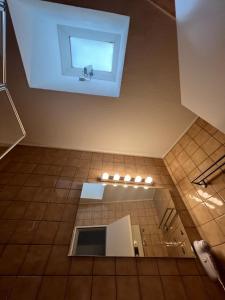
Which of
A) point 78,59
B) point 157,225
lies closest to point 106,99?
point 78,59

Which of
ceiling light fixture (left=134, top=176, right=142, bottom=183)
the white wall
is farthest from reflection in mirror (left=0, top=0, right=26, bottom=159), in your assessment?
ceiling light fixture (left=134, top=176, right=142, bottom=183)

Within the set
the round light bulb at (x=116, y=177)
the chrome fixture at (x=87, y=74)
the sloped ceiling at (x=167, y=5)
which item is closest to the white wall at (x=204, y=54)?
the sloped ceiling at (x=167, y=5)

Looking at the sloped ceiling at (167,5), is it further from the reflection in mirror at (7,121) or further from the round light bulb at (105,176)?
the round light bulb at (105,176)

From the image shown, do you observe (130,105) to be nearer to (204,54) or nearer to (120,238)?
(204,54)

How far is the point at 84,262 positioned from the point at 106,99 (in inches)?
58.2

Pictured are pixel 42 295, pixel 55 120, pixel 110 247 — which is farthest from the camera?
pixel 55 120

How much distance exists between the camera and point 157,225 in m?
1.43

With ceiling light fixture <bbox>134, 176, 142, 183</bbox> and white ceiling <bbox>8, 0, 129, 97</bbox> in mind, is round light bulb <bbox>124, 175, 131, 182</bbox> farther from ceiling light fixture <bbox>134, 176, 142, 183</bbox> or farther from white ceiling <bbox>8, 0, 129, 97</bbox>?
white ceiling <bbox>8, 0, 129, 97</bbox>

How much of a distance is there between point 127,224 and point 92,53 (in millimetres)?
1762

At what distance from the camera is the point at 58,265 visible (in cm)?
103

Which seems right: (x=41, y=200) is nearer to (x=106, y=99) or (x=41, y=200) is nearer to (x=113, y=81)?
(x=106, y=99)

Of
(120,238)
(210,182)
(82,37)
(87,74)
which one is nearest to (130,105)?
(87,74)

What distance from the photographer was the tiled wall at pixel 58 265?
3.03ft

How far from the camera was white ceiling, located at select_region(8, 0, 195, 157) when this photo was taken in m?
1.16
